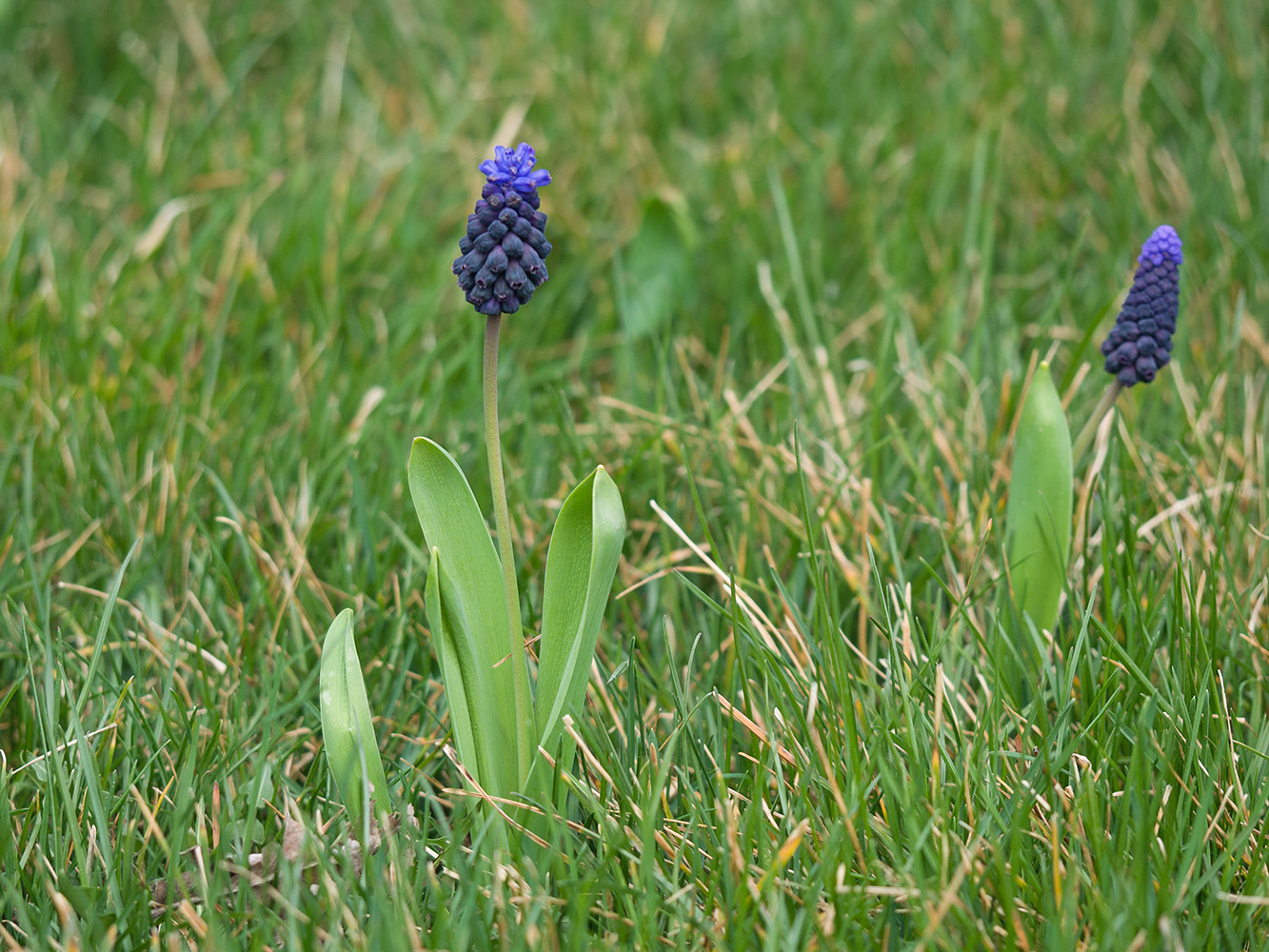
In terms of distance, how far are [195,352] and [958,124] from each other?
3.05 metres

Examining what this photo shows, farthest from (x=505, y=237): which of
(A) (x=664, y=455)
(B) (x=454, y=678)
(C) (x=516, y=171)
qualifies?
(A) (x=664, y=455)

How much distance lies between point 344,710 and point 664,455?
1443 mm

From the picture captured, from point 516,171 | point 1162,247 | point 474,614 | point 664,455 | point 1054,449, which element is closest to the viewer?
point 516,171

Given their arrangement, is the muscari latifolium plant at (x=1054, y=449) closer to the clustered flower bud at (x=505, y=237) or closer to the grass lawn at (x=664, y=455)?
the grass lawn at (x=664, y=455)

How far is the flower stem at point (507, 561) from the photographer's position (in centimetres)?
186

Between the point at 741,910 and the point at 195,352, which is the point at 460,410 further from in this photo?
the point at 741,910

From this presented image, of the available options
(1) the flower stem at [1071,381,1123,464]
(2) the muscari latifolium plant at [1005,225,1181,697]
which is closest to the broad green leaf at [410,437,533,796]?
(2) the muscari latifolium plant at [1005,225,1181,697]

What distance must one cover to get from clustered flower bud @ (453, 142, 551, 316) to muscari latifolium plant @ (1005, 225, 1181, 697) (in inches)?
42.8

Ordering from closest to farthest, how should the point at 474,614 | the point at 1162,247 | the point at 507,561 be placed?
the point at 507,561
the point at 474,614
the point at 1162,247

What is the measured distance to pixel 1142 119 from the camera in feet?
Result: 14.9

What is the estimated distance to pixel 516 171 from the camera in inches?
71.2

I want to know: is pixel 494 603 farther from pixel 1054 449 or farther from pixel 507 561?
pixel 1054 449

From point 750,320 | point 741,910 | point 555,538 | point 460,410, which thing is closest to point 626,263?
point 750,320

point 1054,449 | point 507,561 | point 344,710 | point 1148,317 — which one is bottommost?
point 344,710
